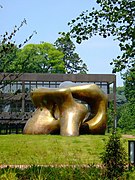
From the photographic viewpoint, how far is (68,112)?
27016 mm

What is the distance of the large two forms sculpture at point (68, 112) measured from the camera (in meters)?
26.9

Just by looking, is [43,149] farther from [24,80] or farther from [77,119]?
[24,80]

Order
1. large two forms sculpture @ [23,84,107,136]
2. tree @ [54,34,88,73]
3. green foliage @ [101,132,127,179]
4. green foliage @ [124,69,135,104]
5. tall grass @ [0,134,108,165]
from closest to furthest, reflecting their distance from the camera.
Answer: green foliage @ [101,132,127,179] < green foliage @ [124,69,135,104] < tall grass @ [0,134,108,165] < large two forms sculpture @ [23,84,107,136] < tree @ [54,34,88,73]

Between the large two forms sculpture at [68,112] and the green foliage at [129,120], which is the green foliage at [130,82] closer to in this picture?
the green foliage at [129,120]

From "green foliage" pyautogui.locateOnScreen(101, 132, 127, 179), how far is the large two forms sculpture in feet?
56.4

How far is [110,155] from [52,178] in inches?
49.9

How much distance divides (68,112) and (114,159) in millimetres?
18154

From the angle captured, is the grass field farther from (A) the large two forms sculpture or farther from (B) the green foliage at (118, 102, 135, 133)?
(A) the large two forms sculpture

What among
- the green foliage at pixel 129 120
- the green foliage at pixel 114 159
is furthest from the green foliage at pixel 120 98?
the green foliage at pixel 114 159

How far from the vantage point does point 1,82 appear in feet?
23.4

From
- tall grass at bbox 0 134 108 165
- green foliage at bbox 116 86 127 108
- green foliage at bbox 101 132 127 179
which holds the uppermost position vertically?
green foliage at bbox 116 86 127 108

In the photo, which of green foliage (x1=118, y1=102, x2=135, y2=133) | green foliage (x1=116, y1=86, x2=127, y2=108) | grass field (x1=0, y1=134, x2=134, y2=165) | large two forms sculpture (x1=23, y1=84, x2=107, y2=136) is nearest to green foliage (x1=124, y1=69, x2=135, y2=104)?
green foliage (x1=118, y1=102, x2=135, y2=133)

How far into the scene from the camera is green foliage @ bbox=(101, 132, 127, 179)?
8.75 meters

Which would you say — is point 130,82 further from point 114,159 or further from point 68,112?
point 68,112
